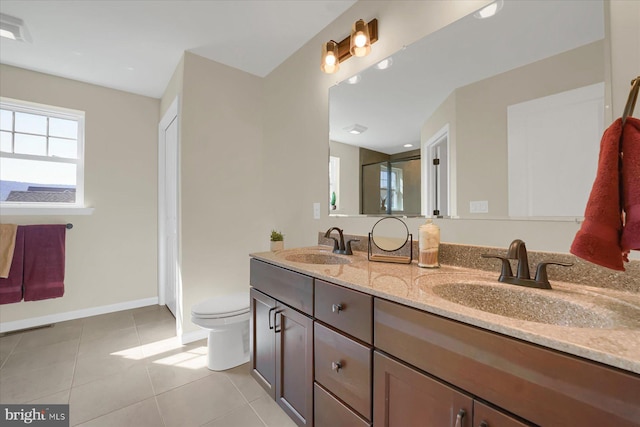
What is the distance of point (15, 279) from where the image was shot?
2465 mm

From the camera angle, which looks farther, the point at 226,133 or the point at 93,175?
the point at 93,175

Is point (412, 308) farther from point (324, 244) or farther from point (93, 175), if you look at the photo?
point (93, 175)

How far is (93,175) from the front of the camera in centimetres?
288

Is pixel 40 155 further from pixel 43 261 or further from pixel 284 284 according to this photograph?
pixel 284 284

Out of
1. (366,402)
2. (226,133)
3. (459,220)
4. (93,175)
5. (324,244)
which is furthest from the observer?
(93,175)

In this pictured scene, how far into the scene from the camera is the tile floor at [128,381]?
1.49 metres

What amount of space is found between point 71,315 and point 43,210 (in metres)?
1.11

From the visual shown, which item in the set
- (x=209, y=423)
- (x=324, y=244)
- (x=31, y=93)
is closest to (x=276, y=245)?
(x=324, y=244)

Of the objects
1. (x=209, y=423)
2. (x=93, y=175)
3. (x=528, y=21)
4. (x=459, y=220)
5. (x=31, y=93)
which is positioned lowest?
(x=209, y=423)

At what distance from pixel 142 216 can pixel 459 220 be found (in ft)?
11.1

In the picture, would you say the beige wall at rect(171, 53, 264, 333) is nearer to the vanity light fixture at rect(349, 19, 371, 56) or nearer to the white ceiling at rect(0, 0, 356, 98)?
the white ceiling at rect(0, 0, 356, 98)

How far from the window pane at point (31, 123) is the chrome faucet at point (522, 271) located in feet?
13.3

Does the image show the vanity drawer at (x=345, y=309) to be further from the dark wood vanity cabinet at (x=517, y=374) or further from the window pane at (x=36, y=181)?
the window pane at (x=36, y=181)

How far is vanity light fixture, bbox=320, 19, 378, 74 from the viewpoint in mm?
1593
